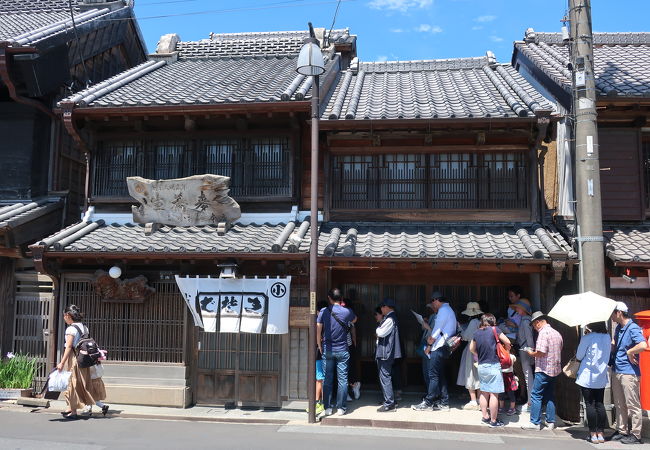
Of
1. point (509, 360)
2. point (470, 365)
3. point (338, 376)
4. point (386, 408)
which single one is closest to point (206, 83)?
point (338, 376)

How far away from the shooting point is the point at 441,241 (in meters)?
9.80

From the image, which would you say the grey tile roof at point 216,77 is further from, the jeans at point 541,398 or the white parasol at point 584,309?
the jeans at point 541,398

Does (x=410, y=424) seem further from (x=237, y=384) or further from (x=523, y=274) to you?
(x=523, y=274)

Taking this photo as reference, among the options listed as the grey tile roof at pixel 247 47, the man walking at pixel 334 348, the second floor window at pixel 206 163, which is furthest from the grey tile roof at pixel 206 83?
the man walking at pixel 334 348

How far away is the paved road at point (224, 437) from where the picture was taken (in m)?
7.38

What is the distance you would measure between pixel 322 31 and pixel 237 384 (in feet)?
38.6

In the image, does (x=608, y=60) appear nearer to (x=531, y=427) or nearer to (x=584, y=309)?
(x=584, y=309)

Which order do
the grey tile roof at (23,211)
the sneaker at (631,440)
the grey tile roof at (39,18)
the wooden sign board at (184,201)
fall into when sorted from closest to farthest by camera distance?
the sneaker at (631,440) → the grey tile roof at (23,211) → the wooden sign board at (184,201) → the grey tile roof at (39,18)

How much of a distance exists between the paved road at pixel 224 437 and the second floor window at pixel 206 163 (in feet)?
16.0

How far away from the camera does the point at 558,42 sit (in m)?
14.7

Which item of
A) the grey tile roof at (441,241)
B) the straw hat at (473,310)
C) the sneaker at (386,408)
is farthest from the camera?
the straw hat at (473,310)

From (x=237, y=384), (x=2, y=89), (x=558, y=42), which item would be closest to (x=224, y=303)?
(x=237, y=384)

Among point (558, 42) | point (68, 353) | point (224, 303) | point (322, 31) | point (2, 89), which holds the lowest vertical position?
point (68, 353)

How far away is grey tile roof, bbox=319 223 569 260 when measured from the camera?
904 cm
